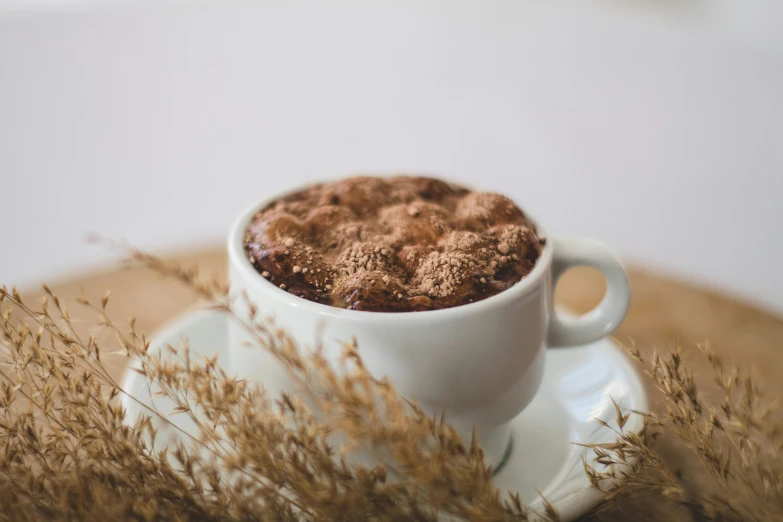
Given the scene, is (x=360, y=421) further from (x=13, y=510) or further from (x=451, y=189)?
(x=451, y=189)

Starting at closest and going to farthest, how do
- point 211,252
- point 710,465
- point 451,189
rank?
point 710,465 → point 451,189 → point 211,252

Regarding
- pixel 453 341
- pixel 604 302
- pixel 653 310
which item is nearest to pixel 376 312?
pixel 453 341

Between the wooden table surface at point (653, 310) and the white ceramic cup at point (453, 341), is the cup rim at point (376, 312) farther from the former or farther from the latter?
the wooden table surface at point (653, 310)

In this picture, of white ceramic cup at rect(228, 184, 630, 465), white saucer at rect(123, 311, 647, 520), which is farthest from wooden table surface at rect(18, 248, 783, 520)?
white ceramic cup at rect(228, 184, 630, 465)

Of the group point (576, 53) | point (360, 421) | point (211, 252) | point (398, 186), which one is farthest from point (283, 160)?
point (360, 421)

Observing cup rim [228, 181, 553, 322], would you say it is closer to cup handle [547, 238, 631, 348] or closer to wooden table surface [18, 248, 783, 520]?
cup handle [547, 238, 631, 348]

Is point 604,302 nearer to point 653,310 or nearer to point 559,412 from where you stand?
point 559,412
